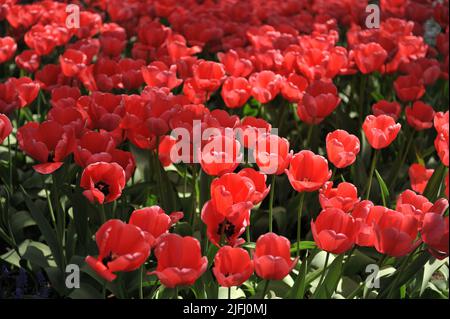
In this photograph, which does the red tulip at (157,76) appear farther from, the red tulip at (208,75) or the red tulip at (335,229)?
the red tulip at (335,229)

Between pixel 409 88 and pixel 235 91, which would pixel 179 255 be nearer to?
pixel 235 91

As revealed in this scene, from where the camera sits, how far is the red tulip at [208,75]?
2484 mm

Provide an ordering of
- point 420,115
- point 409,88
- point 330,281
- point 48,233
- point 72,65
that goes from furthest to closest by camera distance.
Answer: point 409,88 < point 72,65 < point 420,115 < point 48,233 < point 330,281

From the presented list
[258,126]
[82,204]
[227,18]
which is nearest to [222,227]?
[258,126]

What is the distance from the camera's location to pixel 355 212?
165 centimetres

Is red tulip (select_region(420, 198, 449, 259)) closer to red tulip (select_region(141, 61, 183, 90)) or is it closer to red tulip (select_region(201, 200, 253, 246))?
red tulip (select_region(201, 200, 253, 246))

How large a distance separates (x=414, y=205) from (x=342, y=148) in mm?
268

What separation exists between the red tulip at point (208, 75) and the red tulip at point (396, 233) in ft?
3.55

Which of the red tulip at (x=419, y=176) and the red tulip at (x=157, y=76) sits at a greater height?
the red tulip at (x=157, y=76)

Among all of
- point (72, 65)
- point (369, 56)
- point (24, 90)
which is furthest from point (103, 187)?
point (369, 56)

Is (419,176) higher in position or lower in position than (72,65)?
lower

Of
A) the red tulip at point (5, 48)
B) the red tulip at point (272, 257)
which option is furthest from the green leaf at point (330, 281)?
the red tulip at point (5, 48)

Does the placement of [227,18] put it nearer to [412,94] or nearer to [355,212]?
[412,94]

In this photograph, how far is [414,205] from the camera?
5.72ft
